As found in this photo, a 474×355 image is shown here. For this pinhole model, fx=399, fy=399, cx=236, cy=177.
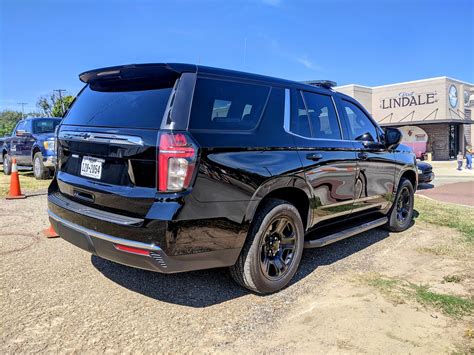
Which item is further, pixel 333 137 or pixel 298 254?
pixel 333 137

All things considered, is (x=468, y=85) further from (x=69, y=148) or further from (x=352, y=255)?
(x=69, y=148)

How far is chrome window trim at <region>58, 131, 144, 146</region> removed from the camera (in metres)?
2.96

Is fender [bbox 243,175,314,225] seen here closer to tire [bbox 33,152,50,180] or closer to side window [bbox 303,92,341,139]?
side window [bbox 303,92,341,139]

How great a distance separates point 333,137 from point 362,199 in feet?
3.14

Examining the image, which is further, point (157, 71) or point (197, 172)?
point (157, 71)

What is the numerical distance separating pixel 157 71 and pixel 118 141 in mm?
626

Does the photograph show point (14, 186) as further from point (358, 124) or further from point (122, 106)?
point (358, 124)

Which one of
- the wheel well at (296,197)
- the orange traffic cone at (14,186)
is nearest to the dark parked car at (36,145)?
the orange traffic cone at (14,186)

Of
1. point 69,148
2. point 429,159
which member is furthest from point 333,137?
point 429,159

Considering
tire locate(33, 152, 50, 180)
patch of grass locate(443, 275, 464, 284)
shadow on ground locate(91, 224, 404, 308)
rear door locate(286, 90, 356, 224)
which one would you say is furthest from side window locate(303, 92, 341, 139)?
tire locate(33, 152, 50, 180)

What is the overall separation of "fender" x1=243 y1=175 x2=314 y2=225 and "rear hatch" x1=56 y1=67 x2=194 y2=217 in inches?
32.7

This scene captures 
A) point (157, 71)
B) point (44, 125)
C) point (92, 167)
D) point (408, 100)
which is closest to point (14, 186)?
point (44, 125)

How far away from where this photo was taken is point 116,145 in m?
3.04

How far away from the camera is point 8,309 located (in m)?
3.17
